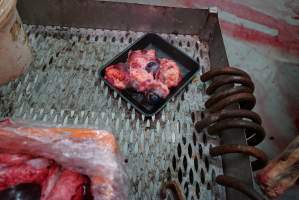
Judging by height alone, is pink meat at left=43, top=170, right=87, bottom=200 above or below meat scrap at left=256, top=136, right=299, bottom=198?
below

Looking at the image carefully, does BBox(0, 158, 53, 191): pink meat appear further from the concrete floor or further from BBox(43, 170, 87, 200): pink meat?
the concrete floor

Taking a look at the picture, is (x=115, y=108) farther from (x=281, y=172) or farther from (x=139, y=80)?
(x=281, y=172)

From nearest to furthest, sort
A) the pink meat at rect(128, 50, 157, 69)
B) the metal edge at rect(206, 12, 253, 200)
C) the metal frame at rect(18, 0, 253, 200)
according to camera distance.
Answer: the metal edge at rect(206, 12, 253, 200) < the pink meat at rect(128, 50, 157, 69) < the metal frame at rect(18, 0, 253, 200)

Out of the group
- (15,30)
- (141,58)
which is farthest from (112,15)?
(15,30)

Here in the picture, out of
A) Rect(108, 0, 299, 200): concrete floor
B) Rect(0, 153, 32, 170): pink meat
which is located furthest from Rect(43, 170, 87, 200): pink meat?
Rect(108, 0, 299, 200): concrete floor

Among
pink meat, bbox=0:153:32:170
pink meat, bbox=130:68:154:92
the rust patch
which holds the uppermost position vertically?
the rust patch

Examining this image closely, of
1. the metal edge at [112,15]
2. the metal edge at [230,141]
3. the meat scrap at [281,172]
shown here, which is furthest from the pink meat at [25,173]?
the metal edge at [112,15]

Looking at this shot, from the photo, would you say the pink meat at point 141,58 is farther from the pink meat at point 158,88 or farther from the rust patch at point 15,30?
the rust patch at point 15,30
